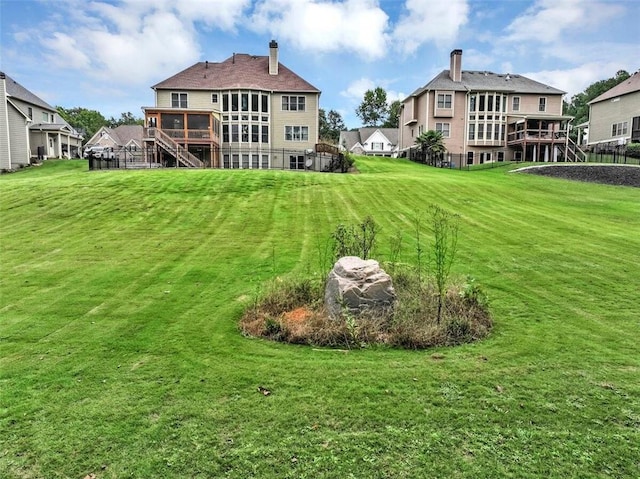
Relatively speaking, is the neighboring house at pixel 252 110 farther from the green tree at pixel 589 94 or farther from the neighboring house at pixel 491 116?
the green tree at pixel 589 94

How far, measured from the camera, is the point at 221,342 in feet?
17.6

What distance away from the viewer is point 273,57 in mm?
40062

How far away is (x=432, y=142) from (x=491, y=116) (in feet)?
27.3

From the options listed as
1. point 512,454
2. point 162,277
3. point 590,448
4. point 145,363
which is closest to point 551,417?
point 590,448

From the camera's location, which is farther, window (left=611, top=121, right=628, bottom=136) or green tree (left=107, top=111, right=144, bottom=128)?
green tree (left=107, top=111, right=144, bottom=128)

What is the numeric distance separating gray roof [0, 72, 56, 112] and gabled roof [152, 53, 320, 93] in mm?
12040

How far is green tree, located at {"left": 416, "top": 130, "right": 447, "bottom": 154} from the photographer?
130ft

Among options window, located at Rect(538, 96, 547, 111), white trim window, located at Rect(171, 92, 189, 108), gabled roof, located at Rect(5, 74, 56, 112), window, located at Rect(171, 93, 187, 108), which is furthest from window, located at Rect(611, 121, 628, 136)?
gabled roof, located at Rect(5, 74, 56, 112)

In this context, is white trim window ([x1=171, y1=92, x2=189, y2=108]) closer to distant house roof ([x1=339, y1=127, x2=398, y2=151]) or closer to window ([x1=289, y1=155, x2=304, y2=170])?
window ([x1=289, y1=155, x2=304, y2=170])

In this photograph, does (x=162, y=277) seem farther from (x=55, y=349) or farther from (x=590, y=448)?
(x=590, y=448)

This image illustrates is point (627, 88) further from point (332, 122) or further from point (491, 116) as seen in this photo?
point (332, 122)

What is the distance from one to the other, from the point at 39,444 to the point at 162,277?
190 inches

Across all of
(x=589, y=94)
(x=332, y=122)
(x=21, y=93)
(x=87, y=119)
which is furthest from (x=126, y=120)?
(x=589, y=94)

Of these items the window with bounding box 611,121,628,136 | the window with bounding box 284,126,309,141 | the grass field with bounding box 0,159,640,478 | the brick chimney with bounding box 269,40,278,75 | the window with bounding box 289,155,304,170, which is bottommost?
the grass field with bounding box 0,159,640,478
